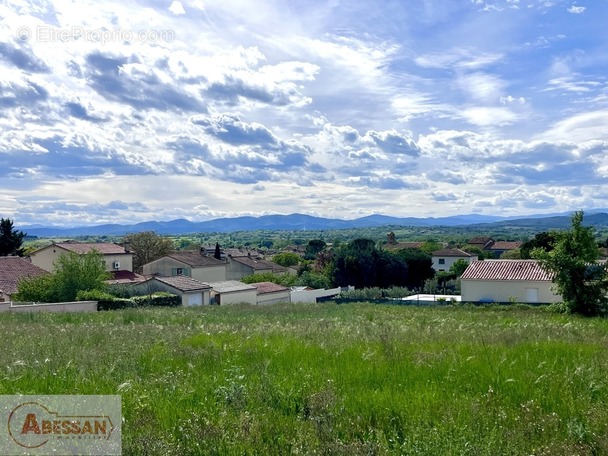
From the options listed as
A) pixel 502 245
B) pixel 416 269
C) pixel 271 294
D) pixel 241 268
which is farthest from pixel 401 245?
pixel 271 294

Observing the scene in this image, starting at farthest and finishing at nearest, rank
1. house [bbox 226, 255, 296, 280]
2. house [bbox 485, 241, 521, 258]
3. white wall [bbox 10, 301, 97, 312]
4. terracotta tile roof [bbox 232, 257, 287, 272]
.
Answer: house [bbox 485, 241, 521, 258]
terracotta tile roof [bbox 232, 257, 287, 272]
house [bbox 226, 255, 296, 280]
white wall [bbox 10, 301, 97, 312]

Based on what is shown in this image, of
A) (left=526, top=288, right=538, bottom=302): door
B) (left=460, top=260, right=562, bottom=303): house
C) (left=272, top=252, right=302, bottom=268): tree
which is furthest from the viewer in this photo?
(left=272, top=252, right=302, bottom=268): tree

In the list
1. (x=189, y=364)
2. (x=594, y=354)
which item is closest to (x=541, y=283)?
(x=594, y=354)

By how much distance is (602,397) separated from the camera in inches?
246

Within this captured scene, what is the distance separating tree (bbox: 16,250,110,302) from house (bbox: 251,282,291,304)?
59.5 ft

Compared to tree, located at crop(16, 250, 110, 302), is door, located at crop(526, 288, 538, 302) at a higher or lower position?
lower

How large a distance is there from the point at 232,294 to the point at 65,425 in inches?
2006

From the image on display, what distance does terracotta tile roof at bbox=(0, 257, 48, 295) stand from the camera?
45.6 metres

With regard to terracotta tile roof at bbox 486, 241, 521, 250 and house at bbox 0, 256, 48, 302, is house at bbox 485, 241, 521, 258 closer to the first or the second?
terracotta tile roof at bbox 486, 241, 521, 250

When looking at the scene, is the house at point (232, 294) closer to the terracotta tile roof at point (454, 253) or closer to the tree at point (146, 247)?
the tree at point (146, 247)

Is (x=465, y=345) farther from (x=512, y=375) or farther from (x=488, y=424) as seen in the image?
(x=488, y=424)

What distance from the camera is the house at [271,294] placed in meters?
59.1

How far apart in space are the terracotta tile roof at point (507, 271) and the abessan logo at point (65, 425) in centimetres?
5452

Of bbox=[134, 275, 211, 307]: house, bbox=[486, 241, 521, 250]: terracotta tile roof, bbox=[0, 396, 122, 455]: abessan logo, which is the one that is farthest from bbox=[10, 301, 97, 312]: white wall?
bbox=[486, 241, 521, 250]: terracotta tile roof
